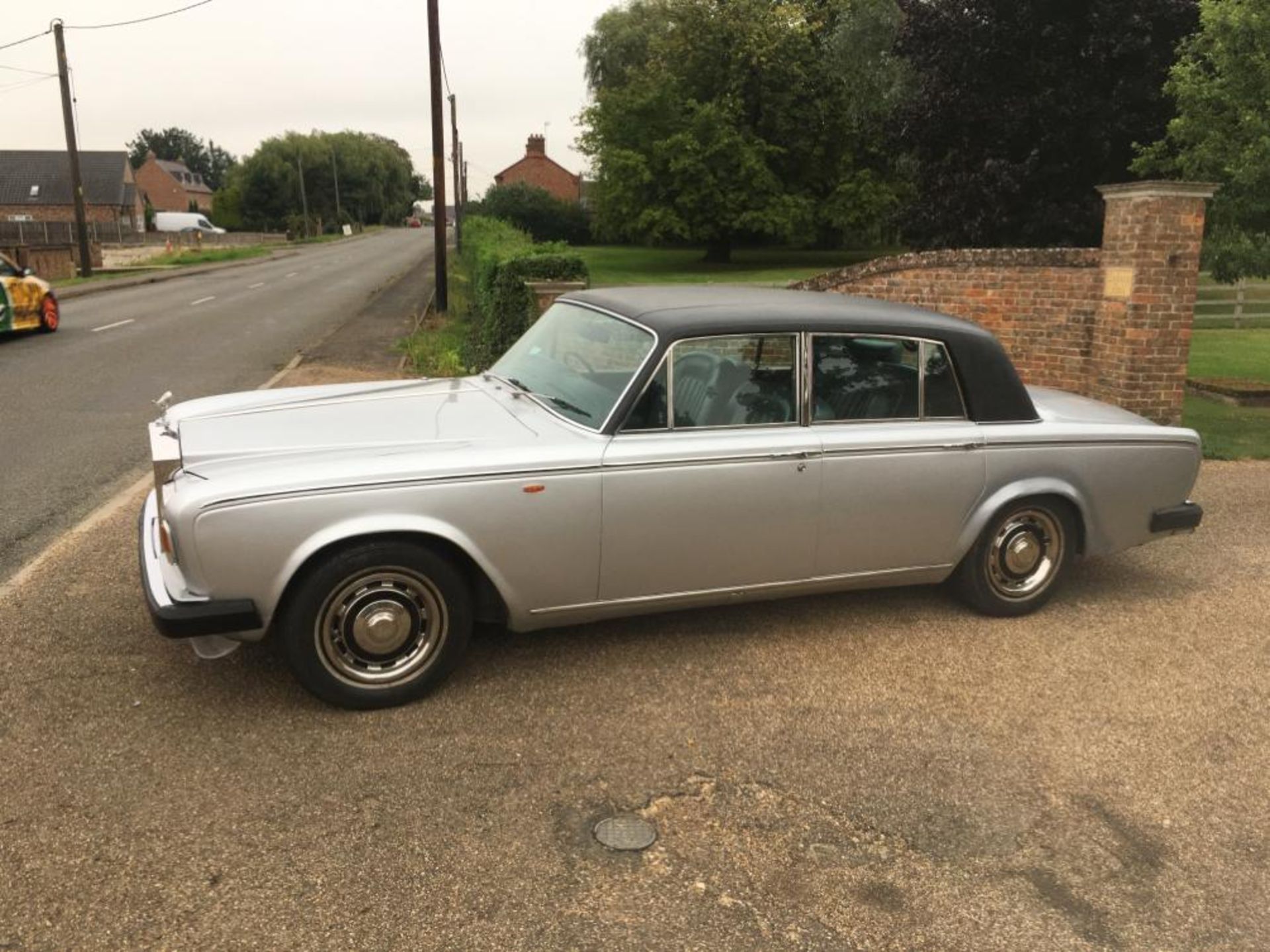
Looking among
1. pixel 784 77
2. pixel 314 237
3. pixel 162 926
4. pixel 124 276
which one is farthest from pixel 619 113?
pixel 314 237

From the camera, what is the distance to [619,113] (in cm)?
4038

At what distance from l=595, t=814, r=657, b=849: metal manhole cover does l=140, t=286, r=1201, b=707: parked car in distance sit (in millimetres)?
993

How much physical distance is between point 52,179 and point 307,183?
1024 inches

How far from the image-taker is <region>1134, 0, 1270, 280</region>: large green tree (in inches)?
362

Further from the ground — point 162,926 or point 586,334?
point 586,334

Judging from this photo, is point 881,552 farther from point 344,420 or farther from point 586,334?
point 344,420

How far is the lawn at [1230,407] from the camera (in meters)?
8.75

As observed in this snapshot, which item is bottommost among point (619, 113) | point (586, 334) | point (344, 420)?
point (344, 420)

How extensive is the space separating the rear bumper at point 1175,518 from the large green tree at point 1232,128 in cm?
567

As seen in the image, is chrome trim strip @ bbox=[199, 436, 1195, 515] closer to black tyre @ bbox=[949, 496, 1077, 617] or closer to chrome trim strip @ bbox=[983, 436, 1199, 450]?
chrome trim strip @ bbox=[983, 436, 1199, 450]

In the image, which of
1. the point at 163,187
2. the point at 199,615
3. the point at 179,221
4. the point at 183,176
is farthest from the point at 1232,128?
the point at 183,176

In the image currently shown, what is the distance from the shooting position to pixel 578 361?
14.8ft

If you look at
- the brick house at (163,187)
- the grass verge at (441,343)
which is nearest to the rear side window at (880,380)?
the grass verge at (441,343)

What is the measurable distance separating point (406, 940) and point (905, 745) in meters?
1.85
